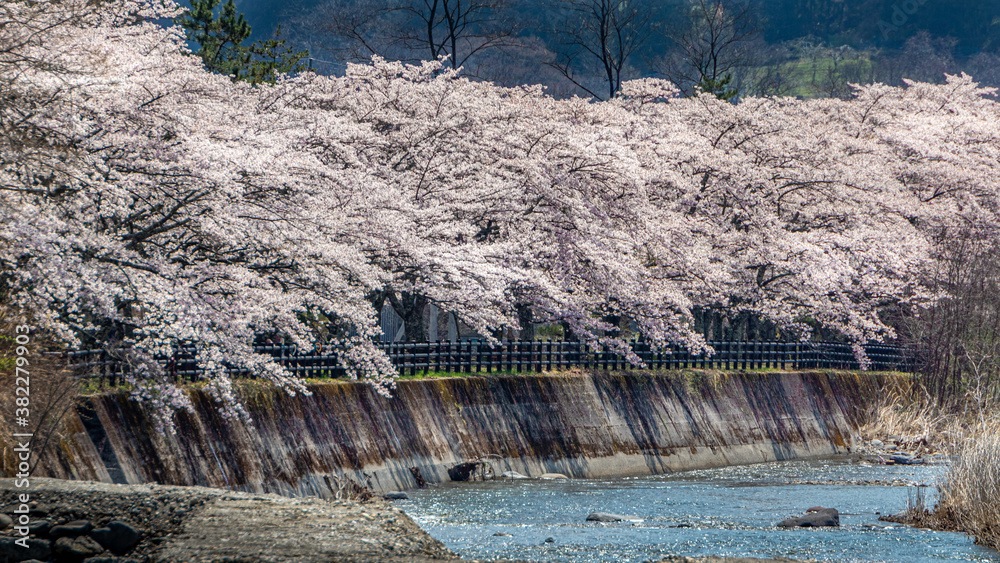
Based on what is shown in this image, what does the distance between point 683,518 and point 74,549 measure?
10672mm

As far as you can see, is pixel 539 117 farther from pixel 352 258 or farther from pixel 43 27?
→ pixel 43 27

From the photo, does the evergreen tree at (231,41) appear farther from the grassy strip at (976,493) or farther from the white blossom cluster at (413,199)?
the grassy strip at (976,493)

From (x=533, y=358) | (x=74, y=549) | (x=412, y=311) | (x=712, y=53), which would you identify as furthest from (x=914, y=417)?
(x=74, y=549)

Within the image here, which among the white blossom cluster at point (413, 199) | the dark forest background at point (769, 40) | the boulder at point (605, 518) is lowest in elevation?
the boulder at point (605, 518)

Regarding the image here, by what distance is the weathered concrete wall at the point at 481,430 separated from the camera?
59.2ft

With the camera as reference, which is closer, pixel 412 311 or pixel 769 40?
pixel 412 311

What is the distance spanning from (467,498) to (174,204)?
7.55 m

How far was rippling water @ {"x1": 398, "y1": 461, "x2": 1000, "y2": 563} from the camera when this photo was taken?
15.3m

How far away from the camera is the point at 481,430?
24938mm

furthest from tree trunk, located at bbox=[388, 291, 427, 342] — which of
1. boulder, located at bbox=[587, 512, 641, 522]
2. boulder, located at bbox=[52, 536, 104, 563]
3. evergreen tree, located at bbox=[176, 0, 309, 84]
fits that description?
boulder, located at bbox=[52, 536, 104, 563]

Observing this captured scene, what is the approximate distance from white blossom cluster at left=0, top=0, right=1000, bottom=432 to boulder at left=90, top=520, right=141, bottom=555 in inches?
149

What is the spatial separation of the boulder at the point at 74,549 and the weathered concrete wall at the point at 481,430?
4508mm

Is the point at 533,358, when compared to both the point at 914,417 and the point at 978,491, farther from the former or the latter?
the point at 978,491

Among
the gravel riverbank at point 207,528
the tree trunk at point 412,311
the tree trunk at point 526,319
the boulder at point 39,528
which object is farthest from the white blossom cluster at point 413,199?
the boulder at point 39,528
